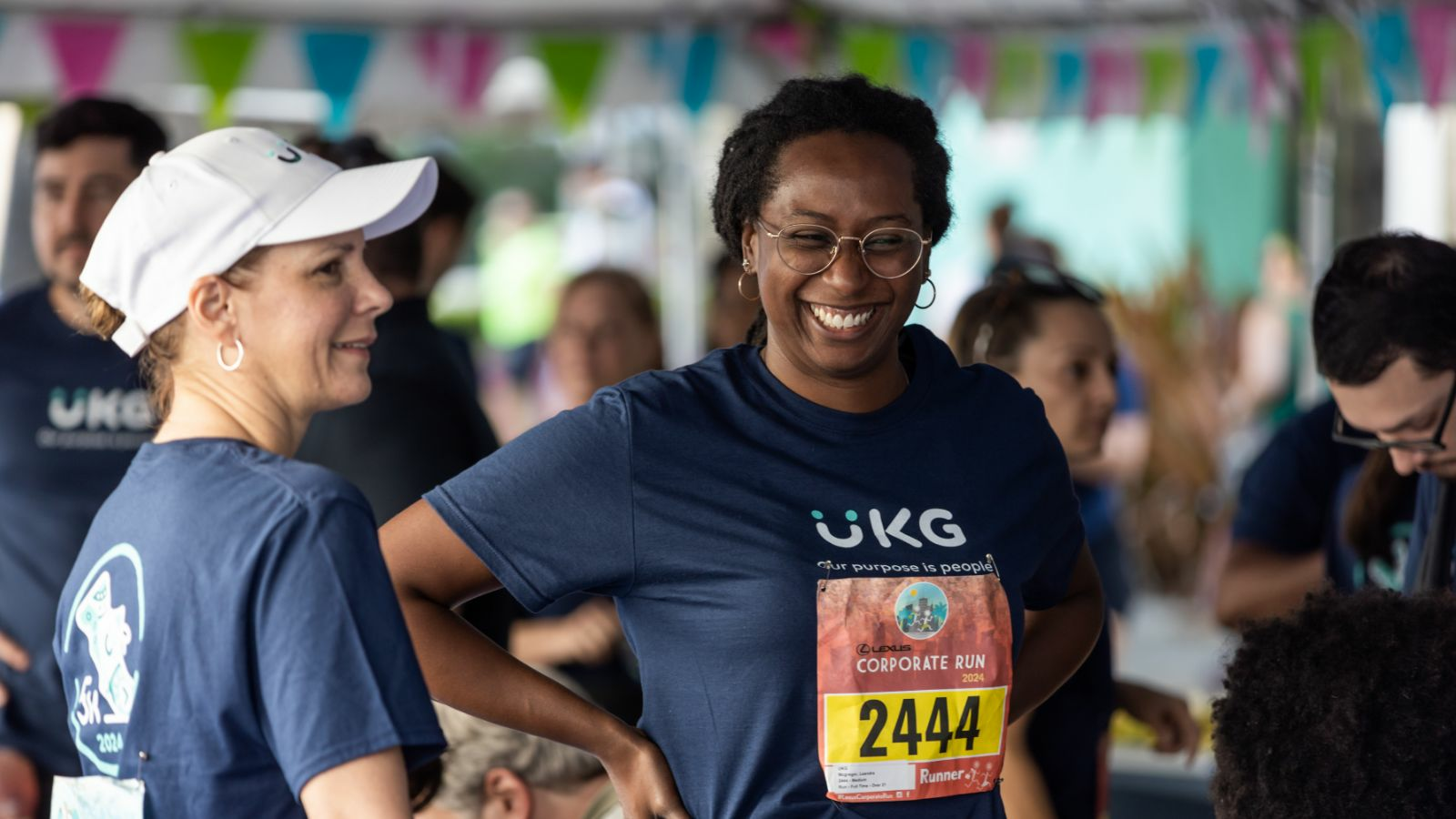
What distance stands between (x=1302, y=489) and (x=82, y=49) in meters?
3.46

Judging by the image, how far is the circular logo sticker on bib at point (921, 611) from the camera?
1707 millimetres

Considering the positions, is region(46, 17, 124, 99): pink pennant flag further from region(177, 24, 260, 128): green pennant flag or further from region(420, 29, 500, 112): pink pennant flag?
region(420, 29, 500, 112): pink pennant flag

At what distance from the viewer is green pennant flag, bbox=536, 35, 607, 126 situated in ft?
17.0

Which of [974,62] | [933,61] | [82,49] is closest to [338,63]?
[82,49]

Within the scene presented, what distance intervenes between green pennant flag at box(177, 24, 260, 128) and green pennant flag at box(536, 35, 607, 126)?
91cm

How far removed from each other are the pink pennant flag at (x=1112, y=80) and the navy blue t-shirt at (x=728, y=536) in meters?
3.83

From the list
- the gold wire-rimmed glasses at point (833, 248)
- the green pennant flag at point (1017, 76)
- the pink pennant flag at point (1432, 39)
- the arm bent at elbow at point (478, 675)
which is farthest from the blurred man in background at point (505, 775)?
the green pennant flag at point (1017, 76)

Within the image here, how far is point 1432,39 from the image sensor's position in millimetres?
4441

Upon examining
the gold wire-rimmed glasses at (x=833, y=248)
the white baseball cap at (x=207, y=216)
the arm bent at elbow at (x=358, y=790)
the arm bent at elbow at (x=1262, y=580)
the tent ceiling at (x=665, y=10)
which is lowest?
the arm bent at elbow at (x=1262, y=580)

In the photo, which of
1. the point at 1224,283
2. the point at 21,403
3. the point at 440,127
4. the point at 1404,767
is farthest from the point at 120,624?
the point at 1224,283

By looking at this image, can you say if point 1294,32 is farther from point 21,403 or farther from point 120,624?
point 120,624

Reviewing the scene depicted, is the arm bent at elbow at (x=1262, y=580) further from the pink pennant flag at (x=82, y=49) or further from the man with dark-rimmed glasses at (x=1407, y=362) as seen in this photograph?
the pink pennant flag at (x=82, y=49)

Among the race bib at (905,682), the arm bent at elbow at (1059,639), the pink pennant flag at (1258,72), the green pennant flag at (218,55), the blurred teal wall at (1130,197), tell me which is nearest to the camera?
→ the race bib at (905,682)

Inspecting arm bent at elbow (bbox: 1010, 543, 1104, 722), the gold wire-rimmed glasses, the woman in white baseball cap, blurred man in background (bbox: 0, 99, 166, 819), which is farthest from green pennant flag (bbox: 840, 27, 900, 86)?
the woman in white baseball cap
